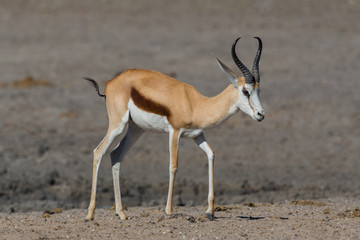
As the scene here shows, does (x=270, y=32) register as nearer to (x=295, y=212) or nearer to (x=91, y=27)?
(x=91, y=27)

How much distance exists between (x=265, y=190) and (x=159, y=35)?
37.9ft

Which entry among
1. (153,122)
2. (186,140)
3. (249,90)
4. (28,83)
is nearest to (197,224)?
(153,122)

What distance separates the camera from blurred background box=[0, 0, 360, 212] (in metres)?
11.8

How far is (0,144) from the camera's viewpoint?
13562 mm

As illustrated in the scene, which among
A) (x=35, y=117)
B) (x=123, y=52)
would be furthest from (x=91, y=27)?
(x=35, y=117)

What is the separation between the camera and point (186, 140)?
14.0 meters

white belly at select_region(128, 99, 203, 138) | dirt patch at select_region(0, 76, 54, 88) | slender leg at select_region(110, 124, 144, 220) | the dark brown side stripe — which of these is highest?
dirt patch at select_region(0, 76, 54, 88)

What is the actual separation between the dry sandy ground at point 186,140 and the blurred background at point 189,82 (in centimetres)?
4

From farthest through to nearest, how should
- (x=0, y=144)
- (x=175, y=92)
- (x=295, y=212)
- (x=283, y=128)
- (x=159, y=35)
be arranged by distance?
(x=159, y=35) → (x=283, y=128) → (x=0, y=144) → (x=295, y=212) → (x=175, y=92)

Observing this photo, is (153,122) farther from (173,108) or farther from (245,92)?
(245,92)

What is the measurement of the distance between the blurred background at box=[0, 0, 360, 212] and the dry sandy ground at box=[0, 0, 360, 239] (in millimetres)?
36

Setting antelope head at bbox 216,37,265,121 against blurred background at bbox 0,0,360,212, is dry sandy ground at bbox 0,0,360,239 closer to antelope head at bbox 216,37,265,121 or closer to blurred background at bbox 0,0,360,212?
blurred background at bbox 0,0,360,212

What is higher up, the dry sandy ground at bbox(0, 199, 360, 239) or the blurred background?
the blurred background

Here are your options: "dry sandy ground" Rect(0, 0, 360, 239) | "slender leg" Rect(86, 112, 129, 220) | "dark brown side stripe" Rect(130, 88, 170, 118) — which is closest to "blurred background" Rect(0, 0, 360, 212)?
"dry sandy ground" Rect(0, 0, 360, 239)
